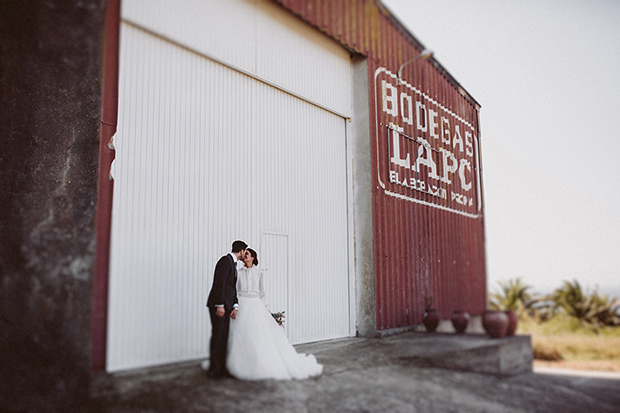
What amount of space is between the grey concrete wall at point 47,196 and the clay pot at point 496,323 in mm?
6058

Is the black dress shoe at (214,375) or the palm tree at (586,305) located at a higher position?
the palm tree at (586,305)

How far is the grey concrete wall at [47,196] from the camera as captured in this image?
5160 mm

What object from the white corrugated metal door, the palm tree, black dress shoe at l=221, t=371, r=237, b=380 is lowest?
black dress shoe at l=221, t=371, r=237, b=380

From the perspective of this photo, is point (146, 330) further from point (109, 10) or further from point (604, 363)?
point (604, 363)

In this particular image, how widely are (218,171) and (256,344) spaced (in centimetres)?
289

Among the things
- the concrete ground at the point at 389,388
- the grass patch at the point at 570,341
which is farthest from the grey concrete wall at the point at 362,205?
the grass patch at the point at 570,341

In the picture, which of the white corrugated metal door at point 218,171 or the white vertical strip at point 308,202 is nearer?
the white corrugated metal door at point 218,171

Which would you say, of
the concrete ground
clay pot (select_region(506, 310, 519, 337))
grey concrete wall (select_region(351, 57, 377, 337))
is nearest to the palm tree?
clay pot (select_region(506, 310, 519, 337))

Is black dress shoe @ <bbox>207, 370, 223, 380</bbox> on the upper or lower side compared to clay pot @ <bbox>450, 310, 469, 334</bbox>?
lower

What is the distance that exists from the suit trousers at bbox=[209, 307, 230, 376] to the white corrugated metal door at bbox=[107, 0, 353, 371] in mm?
1013

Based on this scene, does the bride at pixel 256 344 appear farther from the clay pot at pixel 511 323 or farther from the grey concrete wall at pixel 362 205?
the clay pot at pixel 511 323

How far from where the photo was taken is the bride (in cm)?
548

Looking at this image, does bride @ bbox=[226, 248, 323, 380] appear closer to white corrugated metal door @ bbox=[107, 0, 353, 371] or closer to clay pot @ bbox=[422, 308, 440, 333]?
white corrugated metal door @ bbox=[107, 0, 353, 371]

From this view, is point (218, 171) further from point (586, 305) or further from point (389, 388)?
point (586, 305)
